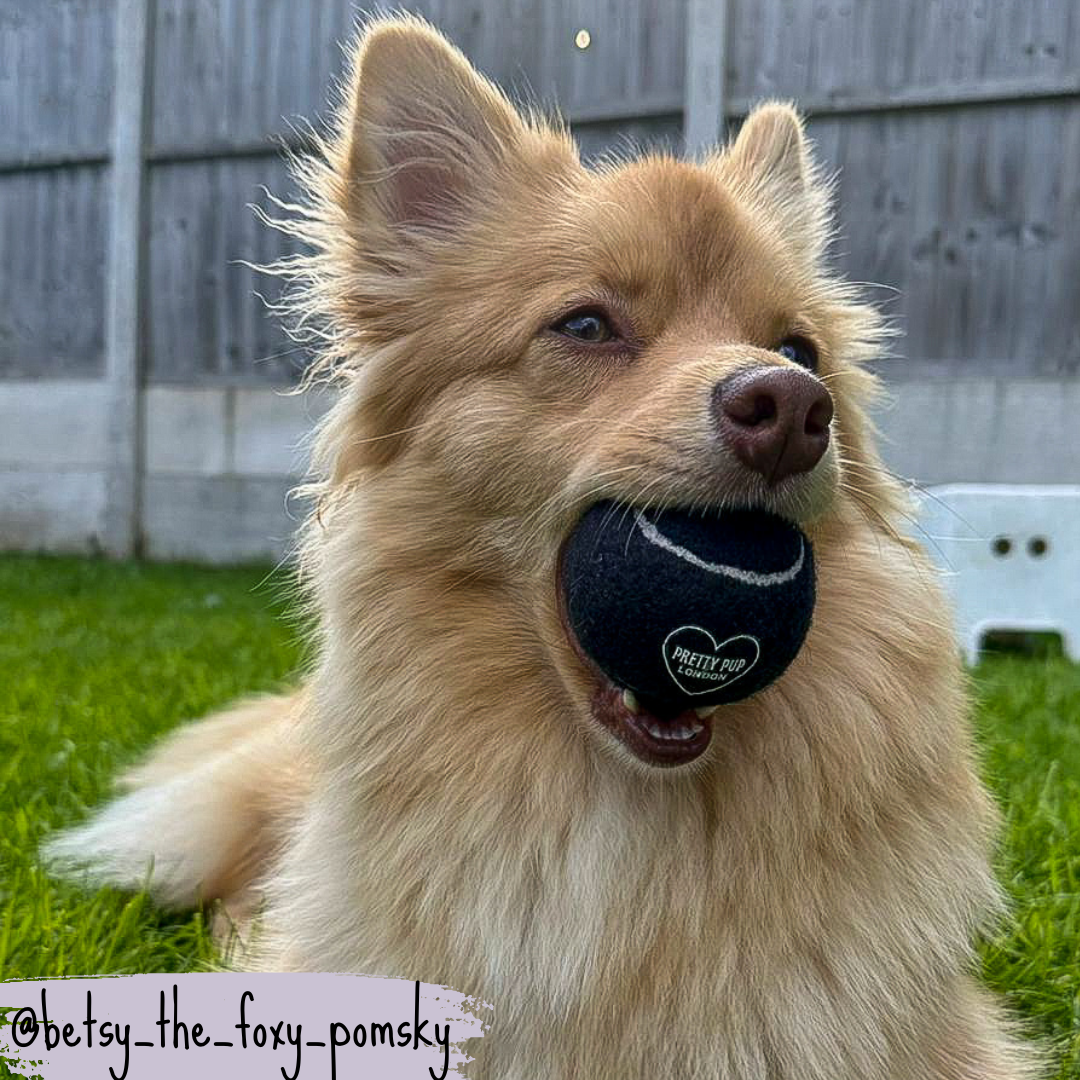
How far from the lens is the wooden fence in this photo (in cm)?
707

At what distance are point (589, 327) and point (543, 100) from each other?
20.4 feet

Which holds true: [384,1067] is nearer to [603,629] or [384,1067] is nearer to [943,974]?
Answer: [603,629]

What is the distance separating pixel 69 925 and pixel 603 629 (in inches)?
55.5

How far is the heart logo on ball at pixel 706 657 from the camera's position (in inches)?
60.4

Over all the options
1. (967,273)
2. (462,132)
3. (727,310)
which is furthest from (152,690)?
(967,273)

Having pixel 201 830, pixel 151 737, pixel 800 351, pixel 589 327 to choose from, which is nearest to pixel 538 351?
pixel 589 327

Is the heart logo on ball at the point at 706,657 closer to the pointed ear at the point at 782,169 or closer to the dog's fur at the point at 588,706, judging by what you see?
the dog's fur at the point at 588,706

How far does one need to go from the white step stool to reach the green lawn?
1.04 feet

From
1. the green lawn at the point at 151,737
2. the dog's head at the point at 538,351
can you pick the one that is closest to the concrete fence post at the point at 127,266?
the green lawn at the point at 151,737

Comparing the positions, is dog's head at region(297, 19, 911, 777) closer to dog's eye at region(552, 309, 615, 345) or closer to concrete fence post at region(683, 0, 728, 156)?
dog's eye at region(552, 309, 615, 345)

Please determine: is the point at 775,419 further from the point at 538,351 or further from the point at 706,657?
the point at 538,351

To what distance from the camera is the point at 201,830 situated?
2863 millimetres

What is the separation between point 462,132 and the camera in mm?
2176

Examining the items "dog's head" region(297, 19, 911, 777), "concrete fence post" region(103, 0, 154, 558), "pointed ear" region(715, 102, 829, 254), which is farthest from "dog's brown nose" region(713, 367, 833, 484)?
"concrete fence post" region(103, 0, 154, 558)
